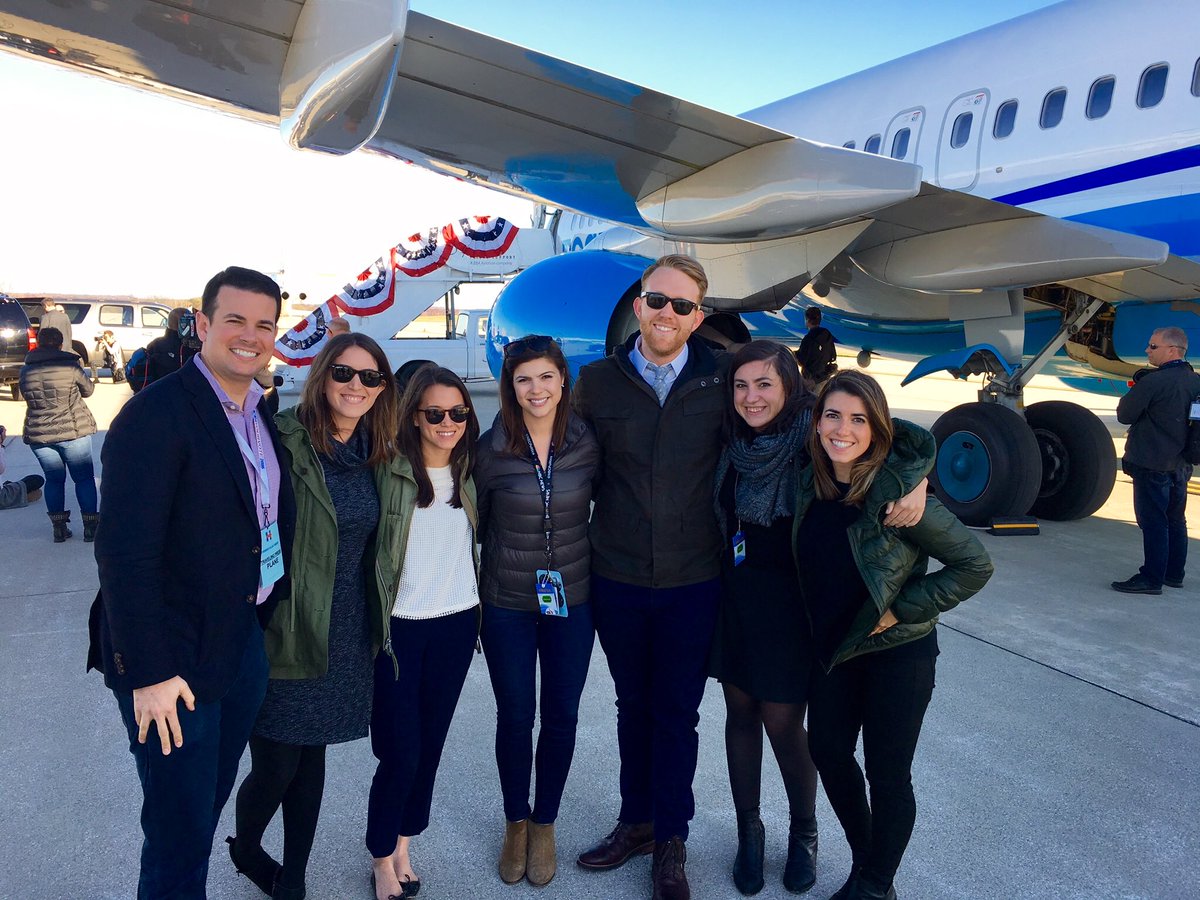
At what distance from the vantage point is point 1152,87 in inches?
208

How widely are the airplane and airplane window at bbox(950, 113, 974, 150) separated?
18mm

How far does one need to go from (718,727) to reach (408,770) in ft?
5.22

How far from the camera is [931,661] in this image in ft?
7.29

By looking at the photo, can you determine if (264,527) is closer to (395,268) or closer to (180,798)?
(180,798)

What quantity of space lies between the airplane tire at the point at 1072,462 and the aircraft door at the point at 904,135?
8.58ft

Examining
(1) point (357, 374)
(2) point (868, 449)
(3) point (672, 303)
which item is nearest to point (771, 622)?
(2) point (868, 449)

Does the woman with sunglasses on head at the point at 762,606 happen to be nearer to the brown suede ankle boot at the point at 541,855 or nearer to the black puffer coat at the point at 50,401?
the brown suede ankle boot at the point at 541,855

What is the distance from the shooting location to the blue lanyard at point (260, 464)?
192 cm

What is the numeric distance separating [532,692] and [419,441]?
850 mm

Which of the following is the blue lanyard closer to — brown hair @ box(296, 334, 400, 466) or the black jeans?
brown hair @ box(296, 334, 400, 466)

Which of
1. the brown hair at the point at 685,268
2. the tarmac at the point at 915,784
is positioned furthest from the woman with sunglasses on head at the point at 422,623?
the brown hair at the point at 685,268

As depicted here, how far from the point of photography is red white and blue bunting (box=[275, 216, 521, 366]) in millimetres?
16203

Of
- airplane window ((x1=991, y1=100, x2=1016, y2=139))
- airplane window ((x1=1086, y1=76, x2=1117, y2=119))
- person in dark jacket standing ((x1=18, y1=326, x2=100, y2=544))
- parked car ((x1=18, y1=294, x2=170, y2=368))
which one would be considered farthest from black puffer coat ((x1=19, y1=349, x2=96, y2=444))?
parked car ((x1=18, y1=294, x2=170, y2=368))

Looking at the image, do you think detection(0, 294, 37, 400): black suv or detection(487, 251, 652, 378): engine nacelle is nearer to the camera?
detection(487, 251, 652, 378): engine nacelle
